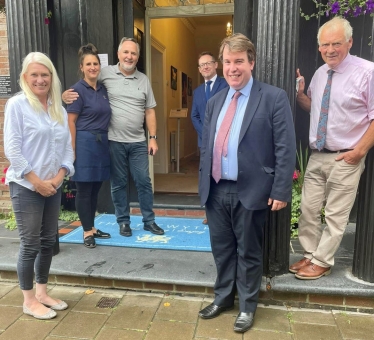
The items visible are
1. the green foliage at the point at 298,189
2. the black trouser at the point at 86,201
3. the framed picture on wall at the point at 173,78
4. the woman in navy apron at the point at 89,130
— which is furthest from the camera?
the framed picture on wall at the point at 173,78

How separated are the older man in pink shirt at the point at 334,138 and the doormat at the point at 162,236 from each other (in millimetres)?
1034

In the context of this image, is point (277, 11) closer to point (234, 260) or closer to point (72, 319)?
point (234, 260)

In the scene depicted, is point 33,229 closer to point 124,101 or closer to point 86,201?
point 86,201

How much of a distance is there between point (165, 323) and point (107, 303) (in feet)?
1.72

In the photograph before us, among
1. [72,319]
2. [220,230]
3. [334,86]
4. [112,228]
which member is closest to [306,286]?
[220,230]

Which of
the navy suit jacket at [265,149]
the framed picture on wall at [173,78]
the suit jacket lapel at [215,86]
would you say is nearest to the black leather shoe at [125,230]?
the suit jacket lapel at [215,86]

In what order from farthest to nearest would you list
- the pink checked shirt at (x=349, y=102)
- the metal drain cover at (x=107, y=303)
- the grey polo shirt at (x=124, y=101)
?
the grey polo shirt at (x=124, y=101) < the metal drain cover at (x=107, y=303) < the pink checked shirt at (x=349, y=102)

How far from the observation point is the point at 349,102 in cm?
245

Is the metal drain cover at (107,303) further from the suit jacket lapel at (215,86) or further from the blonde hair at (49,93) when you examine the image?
the suit jacket lapel at (215,86)

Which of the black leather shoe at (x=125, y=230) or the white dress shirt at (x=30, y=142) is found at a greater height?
the white dress shirt at (x=30, y=142)

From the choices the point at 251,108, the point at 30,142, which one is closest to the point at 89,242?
the point at 30,142

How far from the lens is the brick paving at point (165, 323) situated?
229 centimetres

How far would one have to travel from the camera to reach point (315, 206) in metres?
2.75

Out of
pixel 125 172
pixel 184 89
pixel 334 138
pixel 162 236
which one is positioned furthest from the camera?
pixel 184 89
